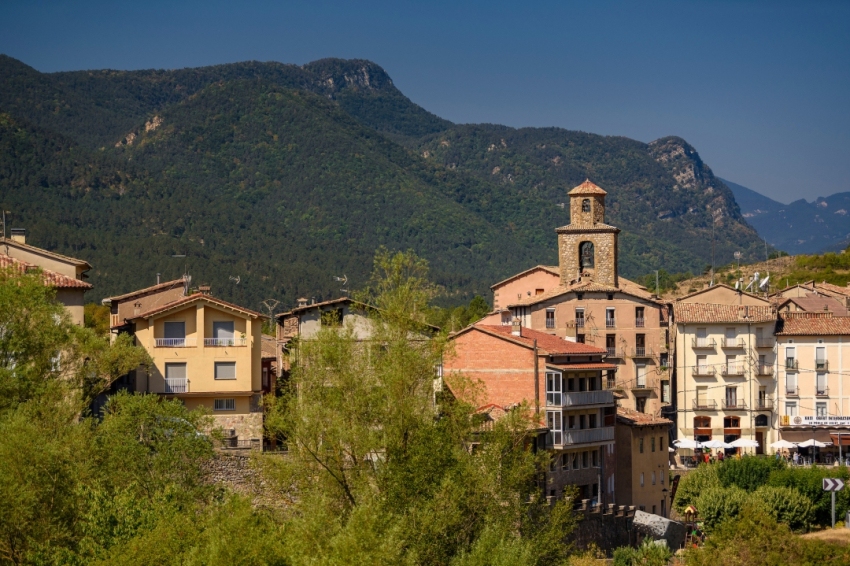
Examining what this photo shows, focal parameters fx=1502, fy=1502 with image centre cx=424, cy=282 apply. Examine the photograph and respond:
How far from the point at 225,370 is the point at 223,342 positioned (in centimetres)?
124

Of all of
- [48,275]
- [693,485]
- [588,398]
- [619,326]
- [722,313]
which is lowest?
[693,485]

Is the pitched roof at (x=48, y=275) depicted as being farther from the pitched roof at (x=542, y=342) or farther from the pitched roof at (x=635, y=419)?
the pitched roof at (x=635, y=419)

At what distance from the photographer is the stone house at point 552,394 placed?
63.8 metres

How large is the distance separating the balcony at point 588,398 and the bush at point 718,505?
254 inches

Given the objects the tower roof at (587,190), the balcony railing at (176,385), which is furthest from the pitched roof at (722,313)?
the balcony railing at (176,385)

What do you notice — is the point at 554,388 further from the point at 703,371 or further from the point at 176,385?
the point at 703,371

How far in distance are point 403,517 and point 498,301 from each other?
57723 millimetres

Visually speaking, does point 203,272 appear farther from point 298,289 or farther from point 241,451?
point 241,451

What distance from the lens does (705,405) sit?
8912 cm

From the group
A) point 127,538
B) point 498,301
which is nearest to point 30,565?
point 127,538

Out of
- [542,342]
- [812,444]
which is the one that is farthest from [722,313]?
[542,342]

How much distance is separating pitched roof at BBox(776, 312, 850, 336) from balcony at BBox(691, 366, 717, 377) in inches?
175

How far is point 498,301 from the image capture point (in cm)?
10362

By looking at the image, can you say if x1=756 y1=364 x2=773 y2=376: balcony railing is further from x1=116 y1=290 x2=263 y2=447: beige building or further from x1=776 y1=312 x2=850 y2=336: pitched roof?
x1=116 y1=290 x2=263 y2=447: beige building
